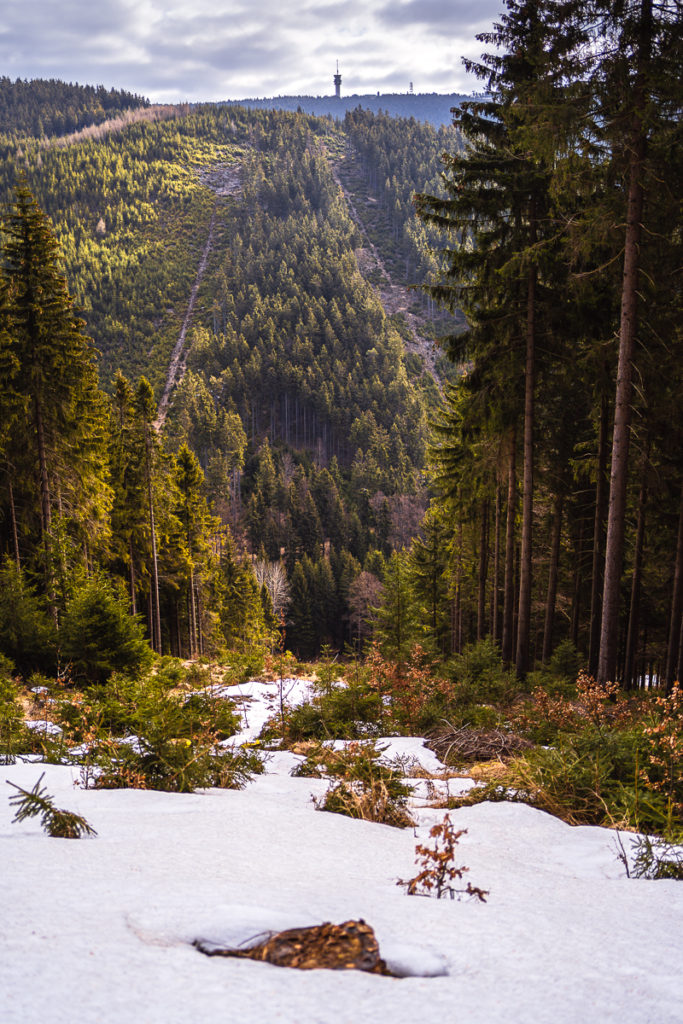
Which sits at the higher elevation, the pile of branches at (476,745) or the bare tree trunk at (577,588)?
the pile of branches at (476,745)

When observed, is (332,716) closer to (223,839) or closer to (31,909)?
(223,839)

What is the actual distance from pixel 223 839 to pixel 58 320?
19.0 m

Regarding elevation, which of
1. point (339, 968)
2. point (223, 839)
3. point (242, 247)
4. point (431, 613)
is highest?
point (242, 247)

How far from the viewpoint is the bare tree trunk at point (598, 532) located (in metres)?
13.2

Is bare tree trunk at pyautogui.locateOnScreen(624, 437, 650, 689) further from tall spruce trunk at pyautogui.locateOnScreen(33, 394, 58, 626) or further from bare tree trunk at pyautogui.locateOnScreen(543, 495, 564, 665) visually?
tall spruce trunk at pyautogui.locateOnScreen(33, 394, 58, 626)

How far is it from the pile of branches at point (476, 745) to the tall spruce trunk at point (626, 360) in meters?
3.90

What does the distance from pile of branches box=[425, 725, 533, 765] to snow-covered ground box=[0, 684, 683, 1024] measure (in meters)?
2.84

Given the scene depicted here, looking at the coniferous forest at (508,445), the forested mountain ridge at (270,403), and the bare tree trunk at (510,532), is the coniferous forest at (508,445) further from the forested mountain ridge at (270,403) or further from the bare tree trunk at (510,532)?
the forested mountain ridge at (270,403)

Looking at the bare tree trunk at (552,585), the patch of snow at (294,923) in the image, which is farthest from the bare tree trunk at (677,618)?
the patch of snow at (294,923)

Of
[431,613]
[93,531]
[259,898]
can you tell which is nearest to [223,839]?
[259,898]

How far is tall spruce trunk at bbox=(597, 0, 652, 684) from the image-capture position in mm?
8695

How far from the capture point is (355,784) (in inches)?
158

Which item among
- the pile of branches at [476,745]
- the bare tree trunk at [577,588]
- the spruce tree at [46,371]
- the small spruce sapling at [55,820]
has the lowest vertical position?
the bare tree trunk at [577,588]

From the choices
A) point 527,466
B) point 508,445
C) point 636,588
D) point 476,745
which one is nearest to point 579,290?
point 527,466
